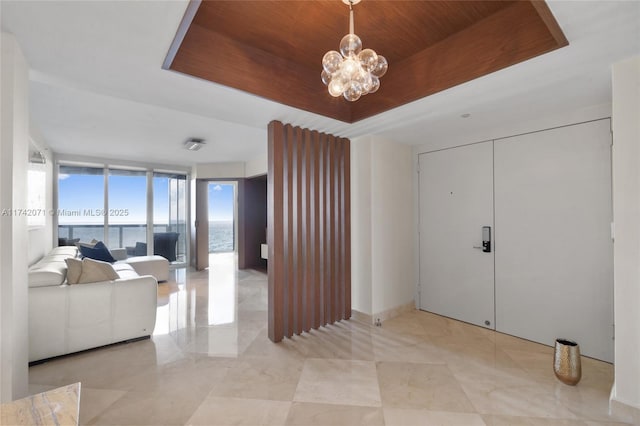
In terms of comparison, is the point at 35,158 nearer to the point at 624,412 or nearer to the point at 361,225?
the point at 361,225

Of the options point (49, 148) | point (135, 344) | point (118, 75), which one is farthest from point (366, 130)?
point (49, 148)

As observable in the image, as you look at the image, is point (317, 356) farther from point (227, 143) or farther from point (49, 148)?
point (49, 148)

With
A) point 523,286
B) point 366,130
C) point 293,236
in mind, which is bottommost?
point 523,286

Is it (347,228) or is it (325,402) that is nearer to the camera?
(325,402)

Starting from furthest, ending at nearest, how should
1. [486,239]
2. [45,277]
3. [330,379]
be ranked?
[486,239], [45,277], [330,379]

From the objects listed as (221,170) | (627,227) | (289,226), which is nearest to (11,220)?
(289,226)

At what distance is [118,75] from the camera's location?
86.0 inches

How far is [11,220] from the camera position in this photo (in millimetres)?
1825

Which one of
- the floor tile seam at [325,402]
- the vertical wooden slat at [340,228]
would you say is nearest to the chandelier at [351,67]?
the vertical wooden slat at [340,228]

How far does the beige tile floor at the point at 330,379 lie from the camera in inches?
79.4

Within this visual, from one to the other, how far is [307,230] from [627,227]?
108 inches

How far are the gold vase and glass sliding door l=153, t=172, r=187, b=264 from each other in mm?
7522

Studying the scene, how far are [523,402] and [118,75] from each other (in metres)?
3.95

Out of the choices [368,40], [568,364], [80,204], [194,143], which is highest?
[368,40]
